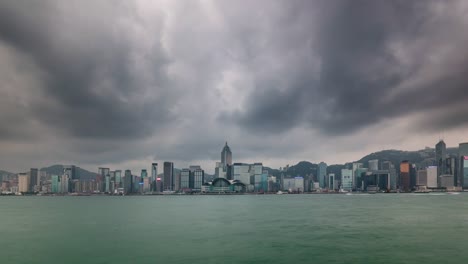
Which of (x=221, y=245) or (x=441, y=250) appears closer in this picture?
(x=441, y=250)

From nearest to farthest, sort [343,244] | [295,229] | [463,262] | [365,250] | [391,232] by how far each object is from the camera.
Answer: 1. [463,262]
2. [365,250]
3. [343,244]
4. [391,232]
5. [295,229]

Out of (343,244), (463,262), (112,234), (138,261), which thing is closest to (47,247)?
(112,234)

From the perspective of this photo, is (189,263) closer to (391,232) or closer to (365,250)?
(365,250)

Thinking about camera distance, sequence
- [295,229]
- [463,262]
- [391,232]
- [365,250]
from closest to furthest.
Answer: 1. [463,262]
2. [365,250]
3. [391,232]
4. [295,229]

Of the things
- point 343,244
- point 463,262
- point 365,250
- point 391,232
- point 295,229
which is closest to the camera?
point 463,262

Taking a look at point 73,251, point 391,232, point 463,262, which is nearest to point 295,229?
point 391,232

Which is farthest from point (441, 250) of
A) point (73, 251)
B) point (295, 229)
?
point (73, 251)

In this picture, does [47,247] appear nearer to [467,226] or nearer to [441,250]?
[441,250]

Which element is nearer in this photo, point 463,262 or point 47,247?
point 463,262
